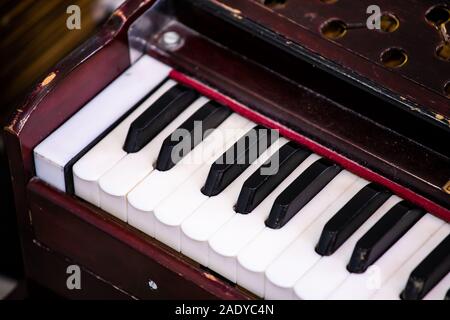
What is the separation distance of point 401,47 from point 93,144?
0.71 m

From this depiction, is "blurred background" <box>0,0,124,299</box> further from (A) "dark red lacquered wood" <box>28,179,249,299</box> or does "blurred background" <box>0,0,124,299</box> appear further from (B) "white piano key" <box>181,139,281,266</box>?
(B) "white piano key" <box>181,139,281,266</box>

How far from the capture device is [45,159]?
2.39 m

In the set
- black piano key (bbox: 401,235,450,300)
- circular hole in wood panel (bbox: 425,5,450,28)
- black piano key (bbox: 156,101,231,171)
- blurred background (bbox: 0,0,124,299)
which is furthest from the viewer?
blurred background (bbox: 0,0,124,299)

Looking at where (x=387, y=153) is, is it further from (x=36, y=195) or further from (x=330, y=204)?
(x=36, y=195)

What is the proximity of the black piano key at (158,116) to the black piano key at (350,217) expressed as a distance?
0.45m

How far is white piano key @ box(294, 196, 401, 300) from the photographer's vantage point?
2.16 m

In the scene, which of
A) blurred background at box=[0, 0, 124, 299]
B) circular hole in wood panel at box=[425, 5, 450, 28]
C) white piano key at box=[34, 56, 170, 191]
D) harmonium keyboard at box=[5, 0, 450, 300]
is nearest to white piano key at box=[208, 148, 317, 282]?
harmonium keyboard at box=[5, 0, 450, 300]

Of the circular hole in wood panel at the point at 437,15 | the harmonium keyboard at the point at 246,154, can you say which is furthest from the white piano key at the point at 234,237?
the circular hole in wood panel at the point at 437,15

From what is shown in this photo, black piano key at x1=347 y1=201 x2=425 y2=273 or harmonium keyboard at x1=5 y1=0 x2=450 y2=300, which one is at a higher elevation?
harmonium keyboard at x1=5 y1=0 x2=450 y2=300

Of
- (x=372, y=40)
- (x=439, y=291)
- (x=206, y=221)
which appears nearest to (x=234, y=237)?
(x=206, y=221)

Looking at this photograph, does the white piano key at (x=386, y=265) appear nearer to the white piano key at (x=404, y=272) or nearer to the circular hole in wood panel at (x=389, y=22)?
the white piano key at (x=404, y=272)

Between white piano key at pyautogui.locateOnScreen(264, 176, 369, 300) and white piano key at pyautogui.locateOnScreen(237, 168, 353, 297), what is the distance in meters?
0.01

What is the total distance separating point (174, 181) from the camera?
234 centimetres
